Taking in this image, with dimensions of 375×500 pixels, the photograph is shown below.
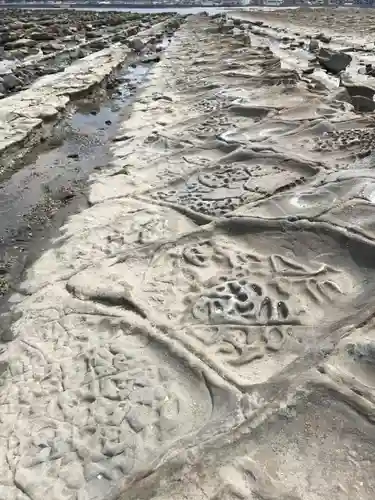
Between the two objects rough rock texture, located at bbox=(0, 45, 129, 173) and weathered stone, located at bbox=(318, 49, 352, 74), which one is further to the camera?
weathered stone, located at bbox=(318, 49, 352, 74)

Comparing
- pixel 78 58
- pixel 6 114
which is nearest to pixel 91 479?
pixel 6 114

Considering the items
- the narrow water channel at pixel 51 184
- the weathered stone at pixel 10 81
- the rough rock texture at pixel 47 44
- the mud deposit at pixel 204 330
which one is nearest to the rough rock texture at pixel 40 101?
the weathered stone at pixel 10 81

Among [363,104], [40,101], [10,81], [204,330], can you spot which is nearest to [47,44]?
[10,81]

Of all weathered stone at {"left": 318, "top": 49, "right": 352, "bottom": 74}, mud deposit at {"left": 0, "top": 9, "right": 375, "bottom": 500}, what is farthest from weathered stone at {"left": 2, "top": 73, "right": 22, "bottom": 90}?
weathered stone at {"left": 318, "top": 49, "right": 352, "bottom": 74}

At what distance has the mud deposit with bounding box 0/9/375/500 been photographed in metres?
2.13

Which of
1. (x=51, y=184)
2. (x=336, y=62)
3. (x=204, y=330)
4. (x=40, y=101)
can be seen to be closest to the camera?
(x=204, y=330)

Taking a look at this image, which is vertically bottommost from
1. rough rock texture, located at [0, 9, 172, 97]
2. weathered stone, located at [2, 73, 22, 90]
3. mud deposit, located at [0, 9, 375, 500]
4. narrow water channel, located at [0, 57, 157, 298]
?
rough rock texture, located at [0, 9, 172, 97]

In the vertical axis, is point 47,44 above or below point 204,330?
below

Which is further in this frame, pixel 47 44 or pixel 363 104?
pixel 47 44

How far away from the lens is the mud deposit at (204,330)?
2.13 metres

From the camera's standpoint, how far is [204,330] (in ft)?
9.56

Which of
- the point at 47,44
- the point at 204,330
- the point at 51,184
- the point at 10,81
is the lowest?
the point at 47,44

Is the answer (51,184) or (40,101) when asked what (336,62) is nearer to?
(40,101)

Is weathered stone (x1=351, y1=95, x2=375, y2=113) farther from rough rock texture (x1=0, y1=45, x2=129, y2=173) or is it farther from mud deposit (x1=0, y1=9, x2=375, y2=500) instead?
rough rock texture (x1=0, y1=45, x2=129, y2=173)
